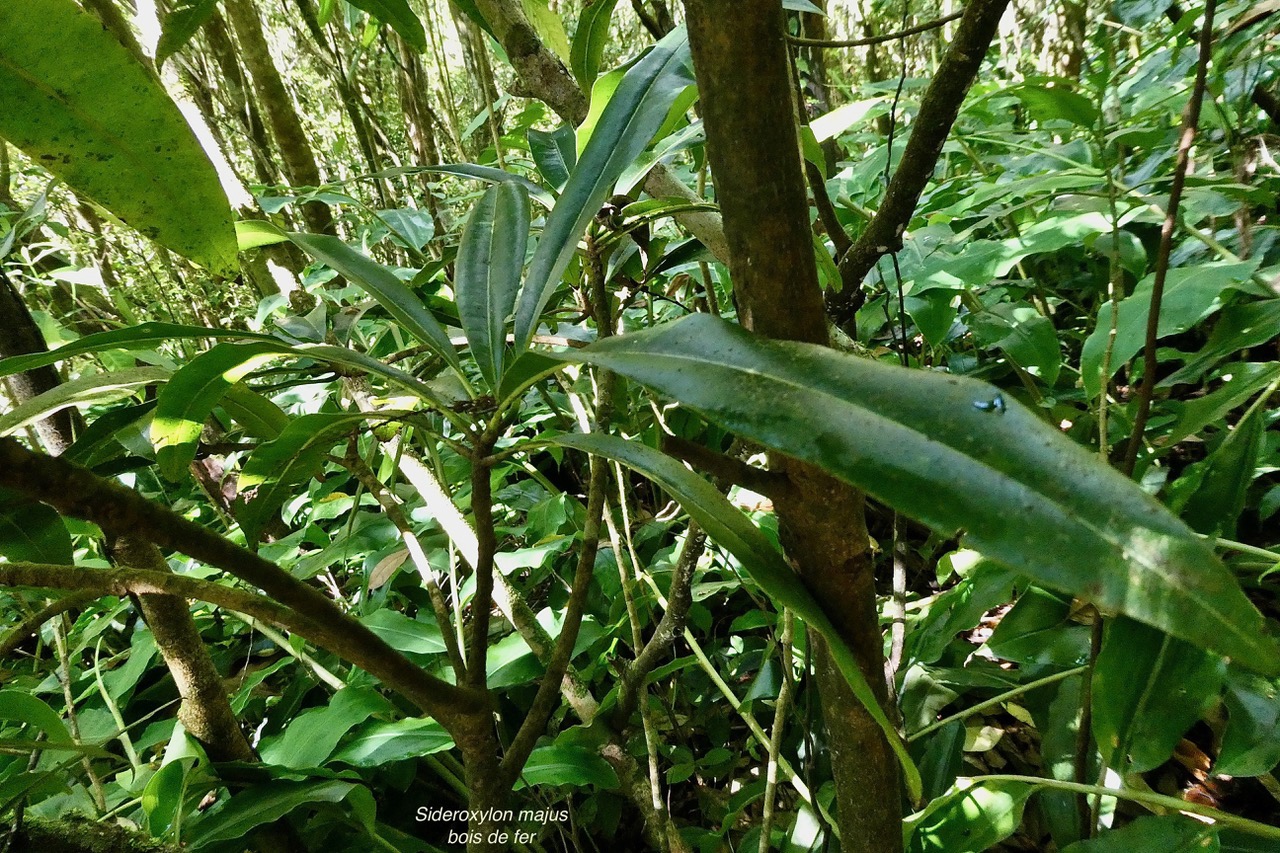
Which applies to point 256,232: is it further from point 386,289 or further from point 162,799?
point 162,799

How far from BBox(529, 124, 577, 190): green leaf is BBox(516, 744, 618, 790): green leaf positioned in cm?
53

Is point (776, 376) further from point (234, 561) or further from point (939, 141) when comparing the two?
point (939, 141)

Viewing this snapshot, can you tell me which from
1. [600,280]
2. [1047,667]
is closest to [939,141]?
[600,280]

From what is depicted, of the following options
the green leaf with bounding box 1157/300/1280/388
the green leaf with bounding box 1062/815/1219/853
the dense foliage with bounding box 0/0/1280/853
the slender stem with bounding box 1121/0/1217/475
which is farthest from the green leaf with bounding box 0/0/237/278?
the green leaf with bounding box 1157/300/1280/388

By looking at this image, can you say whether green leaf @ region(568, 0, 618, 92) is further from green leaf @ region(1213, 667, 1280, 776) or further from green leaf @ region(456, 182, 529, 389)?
green leaf @ region(1213, 667, 1280, 776)

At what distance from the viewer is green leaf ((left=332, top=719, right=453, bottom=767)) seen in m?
0.64

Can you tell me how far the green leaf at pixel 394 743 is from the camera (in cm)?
64

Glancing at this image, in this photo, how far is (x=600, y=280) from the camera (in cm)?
55

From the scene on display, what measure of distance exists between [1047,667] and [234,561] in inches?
26.4

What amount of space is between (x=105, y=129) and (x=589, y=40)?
38 cm

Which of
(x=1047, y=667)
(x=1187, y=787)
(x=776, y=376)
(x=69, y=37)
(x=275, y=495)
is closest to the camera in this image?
(x=776, y=376)

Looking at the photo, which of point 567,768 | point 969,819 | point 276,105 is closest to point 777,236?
point 969,819

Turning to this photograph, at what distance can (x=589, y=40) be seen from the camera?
60 cm

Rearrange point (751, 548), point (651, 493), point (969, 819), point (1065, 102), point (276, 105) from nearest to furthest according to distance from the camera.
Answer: point (751, 548) → point (969, 819) → point (1065, 102) → point (651, 493) → point (276, 105)
